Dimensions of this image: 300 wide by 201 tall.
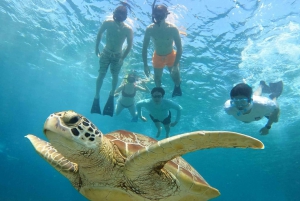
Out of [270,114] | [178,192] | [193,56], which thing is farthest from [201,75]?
[178,192]

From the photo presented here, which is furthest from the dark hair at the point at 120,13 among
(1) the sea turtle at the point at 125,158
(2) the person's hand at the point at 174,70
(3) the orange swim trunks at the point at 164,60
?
(1) the sea turtle at the point at 125,158

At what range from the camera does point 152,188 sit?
2848 mm

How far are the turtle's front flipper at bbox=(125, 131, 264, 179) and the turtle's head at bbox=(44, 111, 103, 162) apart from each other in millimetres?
494

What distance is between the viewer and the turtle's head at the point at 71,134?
2.06m

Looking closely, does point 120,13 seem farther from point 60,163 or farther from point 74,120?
point 74,120

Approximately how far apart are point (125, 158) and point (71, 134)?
0.96m

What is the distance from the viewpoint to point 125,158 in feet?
9.32

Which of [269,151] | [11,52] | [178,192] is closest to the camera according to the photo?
[178,192]

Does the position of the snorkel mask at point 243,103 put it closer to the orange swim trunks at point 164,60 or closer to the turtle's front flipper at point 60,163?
the orange swim trunks at point 164,60

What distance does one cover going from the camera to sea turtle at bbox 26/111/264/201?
2047 millimetres

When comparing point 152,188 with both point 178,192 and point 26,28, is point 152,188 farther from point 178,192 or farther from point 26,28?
point 26,28

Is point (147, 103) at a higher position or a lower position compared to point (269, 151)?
lower

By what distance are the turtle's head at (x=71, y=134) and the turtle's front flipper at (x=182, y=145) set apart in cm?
49

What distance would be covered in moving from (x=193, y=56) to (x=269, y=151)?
2371cm
